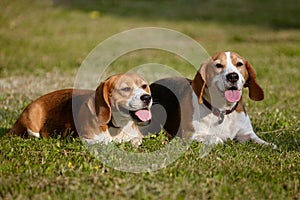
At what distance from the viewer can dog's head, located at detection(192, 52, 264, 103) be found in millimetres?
7414

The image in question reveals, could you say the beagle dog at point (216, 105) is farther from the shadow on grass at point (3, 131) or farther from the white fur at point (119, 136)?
the shadow on grass at point (3, 131)

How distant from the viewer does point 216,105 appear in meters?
7.65

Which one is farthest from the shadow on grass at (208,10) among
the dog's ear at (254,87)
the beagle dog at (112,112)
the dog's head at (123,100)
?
the dog's head at (123,100)

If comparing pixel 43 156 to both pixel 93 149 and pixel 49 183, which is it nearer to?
pixel 93 149

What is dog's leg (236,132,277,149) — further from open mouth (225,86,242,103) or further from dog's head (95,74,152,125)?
dog's head (95,74,152,125)

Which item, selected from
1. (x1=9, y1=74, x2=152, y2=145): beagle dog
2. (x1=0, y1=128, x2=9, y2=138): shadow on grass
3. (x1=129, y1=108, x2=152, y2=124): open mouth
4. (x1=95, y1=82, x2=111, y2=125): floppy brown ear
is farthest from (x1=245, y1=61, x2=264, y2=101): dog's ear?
(x1=0, y1=128, x2=9, y2=138): shadow on grass

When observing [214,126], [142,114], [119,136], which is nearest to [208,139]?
[214,126]

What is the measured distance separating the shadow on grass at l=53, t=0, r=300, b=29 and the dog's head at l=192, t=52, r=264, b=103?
2071cm

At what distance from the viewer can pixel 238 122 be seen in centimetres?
783

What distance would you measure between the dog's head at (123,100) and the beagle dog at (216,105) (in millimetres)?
766

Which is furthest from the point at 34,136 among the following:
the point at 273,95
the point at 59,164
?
the point at 273,95

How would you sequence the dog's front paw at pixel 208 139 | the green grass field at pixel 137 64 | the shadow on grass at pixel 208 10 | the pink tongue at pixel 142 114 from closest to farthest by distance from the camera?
the green grass field at pixel 137 64 → the pink tongue at pixel 142 114 → the dog's front paw at pixel 208 139 → the shadow on grass at pixel 208 10

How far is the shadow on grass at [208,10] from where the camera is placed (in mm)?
29605

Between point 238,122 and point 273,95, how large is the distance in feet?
13.1
